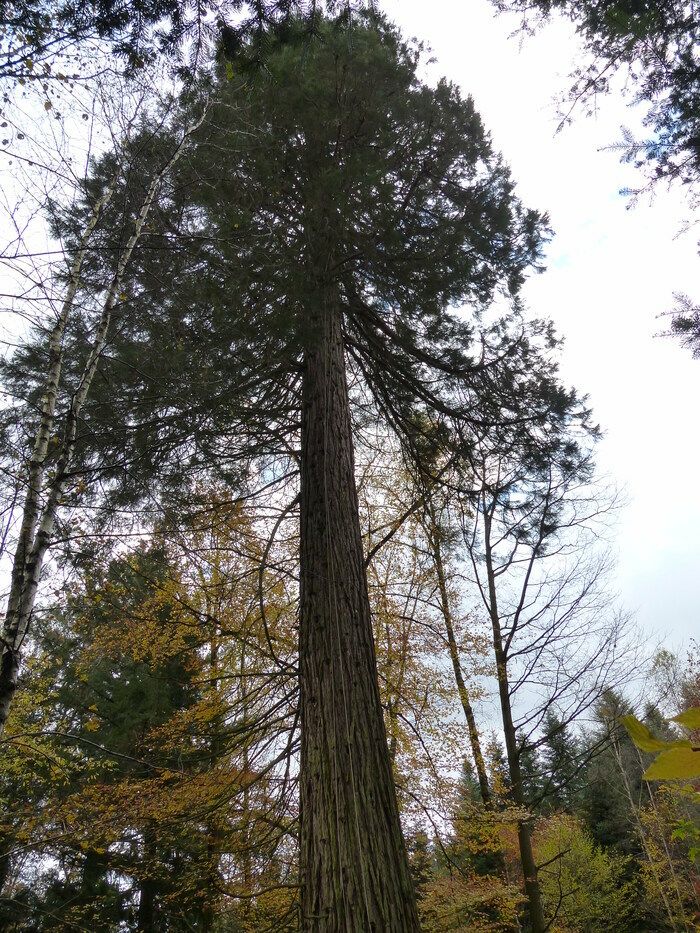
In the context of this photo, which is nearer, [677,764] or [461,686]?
[677,764]

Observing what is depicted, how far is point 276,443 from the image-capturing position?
16.3 ft

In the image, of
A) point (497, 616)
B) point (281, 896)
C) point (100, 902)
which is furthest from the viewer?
point (100, 902)

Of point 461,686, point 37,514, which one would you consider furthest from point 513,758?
point 37,514

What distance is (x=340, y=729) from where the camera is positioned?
2.61m

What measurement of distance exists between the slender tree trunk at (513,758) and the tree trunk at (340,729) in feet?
7.50

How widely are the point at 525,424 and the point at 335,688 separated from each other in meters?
3.19

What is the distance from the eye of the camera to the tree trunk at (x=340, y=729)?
2170 mm

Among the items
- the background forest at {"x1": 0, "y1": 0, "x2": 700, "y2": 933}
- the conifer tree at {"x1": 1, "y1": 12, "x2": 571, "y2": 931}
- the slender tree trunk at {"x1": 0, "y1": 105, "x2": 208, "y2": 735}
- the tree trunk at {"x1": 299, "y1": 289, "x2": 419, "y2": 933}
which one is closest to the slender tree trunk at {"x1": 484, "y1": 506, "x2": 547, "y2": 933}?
the background forest at {"x1": 0, "y1": 0, "x2": 700, "y2": 933}

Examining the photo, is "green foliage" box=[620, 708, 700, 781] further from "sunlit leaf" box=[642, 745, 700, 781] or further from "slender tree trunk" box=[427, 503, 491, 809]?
"slender tree trunk" box=[427, 503, 491, 809]

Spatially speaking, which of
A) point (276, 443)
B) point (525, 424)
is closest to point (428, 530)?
point (525, 424)

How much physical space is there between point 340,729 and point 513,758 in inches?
201

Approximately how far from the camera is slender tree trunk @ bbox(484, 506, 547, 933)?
6.03 meters

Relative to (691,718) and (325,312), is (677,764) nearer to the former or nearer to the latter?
(691,718)

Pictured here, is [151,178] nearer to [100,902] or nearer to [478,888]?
[478,888]
